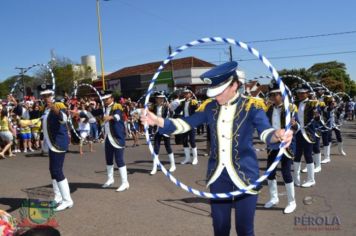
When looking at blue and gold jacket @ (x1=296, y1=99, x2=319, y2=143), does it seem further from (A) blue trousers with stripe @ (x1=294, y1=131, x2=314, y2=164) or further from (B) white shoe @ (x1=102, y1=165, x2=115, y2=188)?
(B) white shoe @ (x1=102, y1=165, x2=115, y2=188)

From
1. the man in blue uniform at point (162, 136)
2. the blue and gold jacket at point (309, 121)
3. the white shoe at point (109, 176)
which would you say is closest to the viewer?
the blue and gold jacket at point (309, 121)

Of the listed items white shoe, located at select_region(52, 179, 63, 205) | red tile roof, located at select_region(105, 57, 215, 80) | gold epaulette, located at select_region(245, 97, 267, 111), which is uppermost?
red tile roof, located at select_region(105, 57, 215, 80)

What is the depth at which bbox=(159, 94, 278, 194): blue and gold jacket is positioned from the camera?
11.7 feet

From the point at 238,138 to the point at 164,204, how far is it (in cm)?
353

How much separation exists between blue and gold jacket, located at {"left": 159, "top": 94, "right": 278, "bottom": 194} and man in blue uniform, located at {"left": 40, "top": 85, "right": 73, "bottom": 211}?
381cm

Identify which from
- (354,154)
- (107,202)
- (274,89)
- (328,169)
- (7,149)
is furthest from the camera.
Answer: (7,149)

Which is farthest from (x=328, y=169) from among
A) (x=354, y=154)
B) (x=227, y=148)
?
(x=227, y=148)

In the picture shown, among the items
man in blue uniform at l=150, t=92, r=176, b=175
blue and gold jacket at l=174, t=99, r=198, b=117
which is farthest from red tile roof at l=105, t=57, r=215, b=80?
man in blue uniform at l=150, t=92, r=176, b=175

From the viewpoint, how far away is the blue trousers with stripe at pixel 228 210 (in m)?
3.53

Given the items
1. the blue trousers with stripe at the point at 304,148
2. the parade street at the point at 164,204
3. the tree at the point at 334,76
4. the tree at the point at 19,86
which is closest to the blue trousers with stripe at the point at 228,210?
the parade street at the point at 164,204

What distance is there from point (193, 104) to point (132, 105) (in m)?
9.32

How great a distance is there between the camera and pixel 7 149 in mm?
14375

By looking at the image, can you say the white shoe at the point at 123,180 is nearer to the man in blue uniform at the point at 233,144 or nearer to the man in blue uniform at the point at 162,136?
the man in blue uniform at the point at 162,136

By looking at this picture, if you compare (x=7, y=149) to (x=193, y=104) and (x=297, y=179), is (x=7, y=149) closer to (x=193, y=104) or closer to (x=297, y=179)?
(x=193, y=104)
